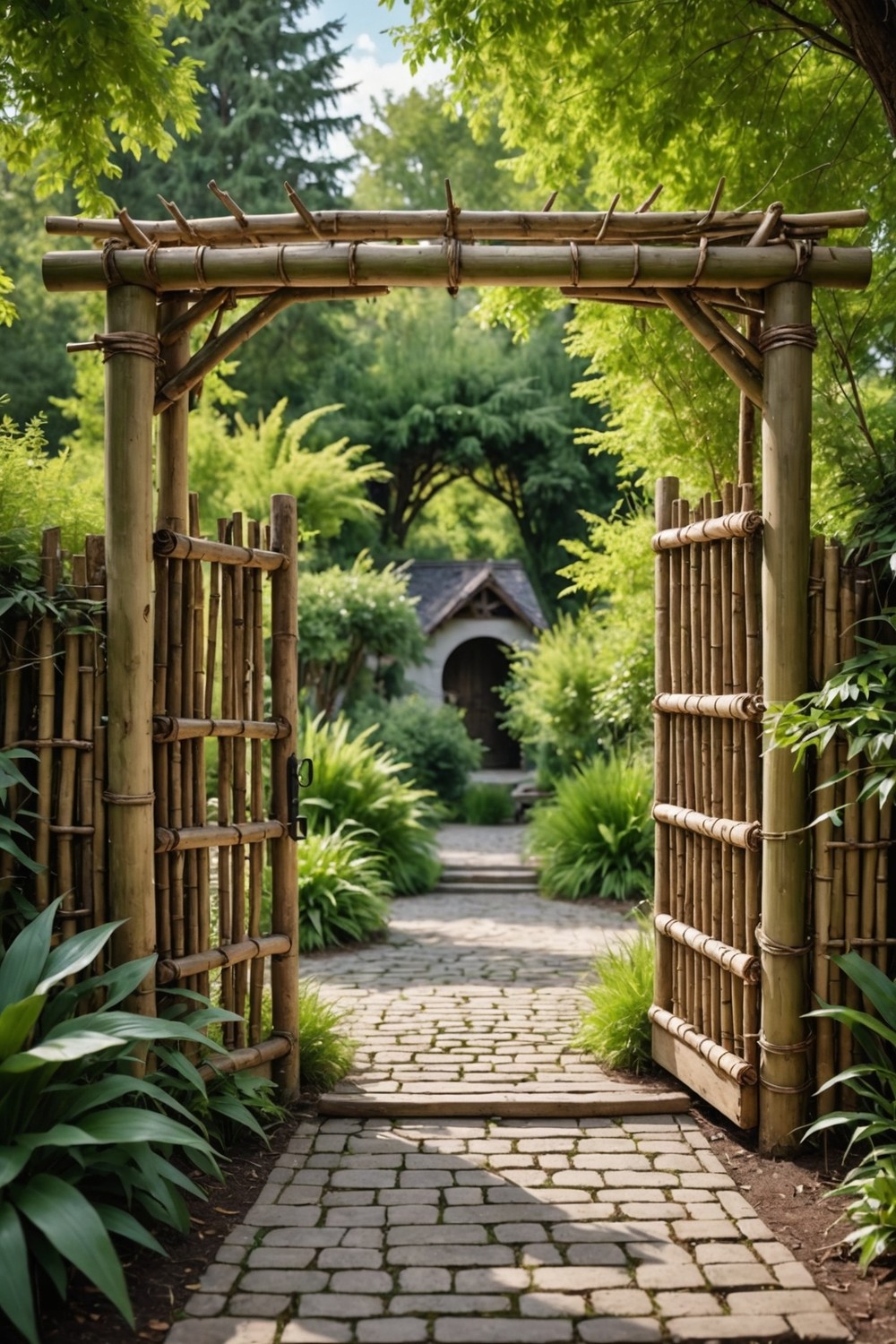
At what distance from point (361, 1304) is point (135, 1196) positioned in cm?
74

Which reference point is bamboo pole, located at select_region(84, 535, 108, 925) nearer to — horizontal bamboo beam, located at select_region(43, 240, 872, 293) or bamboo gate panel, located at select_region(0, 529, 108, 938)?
bamboo gate panel, located at select_region(0, 529, 108, 938)

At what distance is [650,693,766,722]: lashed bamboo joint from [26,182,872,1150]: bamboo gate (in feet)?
0.05

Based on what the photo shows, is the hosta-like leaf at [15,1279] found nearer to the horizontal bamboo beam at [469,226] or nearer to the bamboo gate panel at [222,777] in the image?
the bamboo gate panel at [222,777]

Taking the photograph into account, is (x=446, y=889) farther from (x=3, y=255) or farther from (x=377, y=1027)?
(x=3, y=255)

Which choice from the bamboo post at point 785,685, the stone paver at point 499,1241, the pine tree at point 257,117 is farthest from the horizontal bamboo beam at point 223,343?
the pine tree at point 257,117

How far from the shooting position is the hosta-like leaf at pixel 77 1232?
2.68 metres

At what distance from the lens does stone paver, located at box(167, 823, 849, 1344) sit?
3.02m

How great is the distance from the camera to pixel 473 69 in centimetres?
637

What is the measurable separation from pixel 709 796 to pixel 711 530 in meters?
1.05

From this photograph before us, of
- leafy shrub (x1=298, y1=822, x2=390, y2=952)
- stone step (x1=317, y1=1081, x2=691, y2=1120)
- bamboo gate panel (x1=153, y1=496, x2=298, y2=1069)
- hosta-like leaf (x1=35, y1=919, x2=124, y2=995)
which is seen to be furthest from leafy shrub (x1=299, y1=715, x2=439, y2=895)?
hosta-like leaf (x1=35, y1=919, x2=124, y2=995)

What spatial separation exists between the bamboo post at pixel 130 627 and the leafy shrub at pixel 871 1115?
229 cm

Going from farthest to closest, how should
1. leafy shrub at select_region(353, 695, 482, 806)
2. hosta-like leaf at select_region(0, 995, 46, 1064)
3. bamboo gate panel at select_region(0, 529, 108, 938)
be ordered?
leafy shrub at select_region(353, 695, 482, 806), bamboo gate panel at select_region(0, 529, 108, 938), hosta-like leaf at select_region(0, 995, 46, 1064)

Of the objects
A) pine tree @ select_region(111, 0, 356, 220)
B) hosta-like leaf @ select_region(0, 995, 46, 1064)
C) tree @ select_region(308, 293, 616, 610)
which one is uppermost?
pine tree @ select_region(111, 0, 356, 220)

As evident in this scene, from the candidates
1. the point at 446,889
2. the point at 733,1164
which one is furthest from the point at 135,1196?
the point at 446,889
